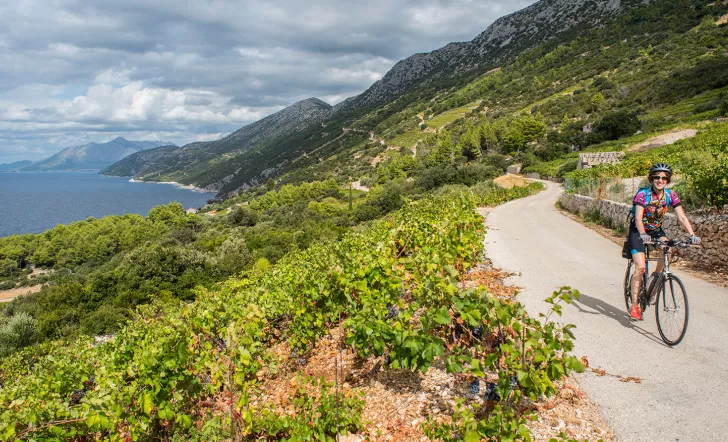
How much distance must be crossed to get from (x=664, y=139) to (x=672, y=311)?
115 ft

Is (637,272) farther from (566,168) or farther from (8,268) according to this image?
(8,268)

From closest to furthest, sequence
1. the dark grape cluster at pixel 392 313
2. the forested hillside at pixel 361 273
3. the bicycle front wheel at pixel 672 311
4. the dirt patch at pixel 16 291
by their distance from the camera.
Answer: the forested hillside at pixel 361 273
the bicycle front wheel at pixel 672 311
the dark grape cluster at pixel 392 313
the dirt patch at pixel 16 291

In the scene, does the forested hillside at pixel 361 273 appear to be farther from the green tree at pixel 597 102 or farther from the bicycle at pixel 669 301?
the bicycle at pixel 669 301

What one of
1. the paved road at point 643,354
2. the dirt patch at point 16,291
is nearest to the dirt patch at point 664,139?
the paved road at point 643,354

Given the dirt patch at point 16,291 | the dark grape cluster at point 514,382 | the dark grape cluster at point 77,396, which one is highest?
the dark grape cluster at point 514,382

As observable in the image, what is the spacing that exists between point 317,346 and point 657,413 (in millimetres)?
4801

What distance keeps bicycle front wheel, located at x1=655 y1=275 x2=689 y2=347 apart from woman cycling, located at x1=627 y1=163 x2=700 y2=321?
1.12ft

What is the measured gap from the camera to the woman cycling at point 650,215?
4949 mm

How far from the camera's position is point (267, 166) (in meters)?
180

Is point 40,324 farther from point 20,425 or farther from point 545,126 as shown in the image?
point 545,126

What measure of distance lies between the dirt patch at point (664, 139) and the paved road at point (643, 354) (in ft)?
95.5

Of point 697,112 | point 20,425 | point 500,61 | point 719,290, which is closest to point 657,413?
point 719,290

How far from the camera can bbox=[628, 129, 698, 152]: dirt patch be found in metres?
30.2

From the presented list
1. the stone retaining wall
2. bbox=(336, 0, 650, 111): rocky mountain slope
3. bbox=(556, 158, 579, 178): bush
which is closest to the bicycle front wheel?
the stone retaining wall
